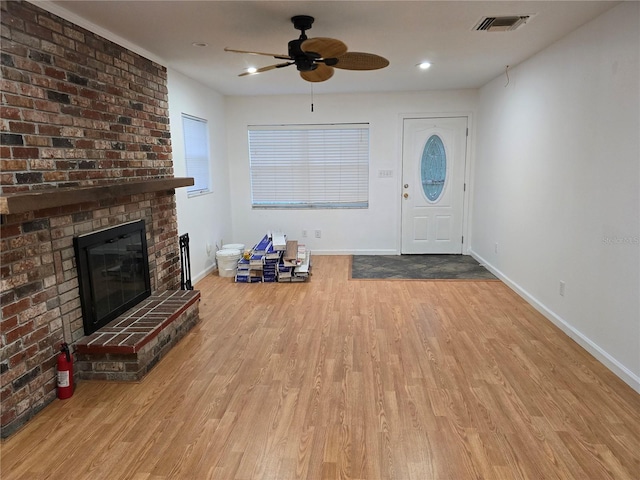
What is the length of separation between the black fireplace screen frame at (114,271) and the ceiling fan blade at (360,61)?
6.56ft

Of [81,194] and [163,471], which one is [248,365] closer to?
[163,471]

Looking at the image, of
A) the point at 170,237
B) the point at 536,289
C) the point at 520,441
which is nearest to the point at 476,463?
the point at 520,441

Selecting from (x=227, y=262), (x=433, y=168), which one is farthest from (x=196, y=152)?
(x=433, y=168)

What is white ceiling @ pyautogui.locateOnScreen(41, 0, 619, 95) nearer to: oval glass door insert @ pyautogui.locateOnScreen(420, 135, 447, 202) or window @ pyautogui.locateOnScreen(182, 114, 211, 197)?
window @ pyautogui.locateOnScreen(182, 114, 211, 197)

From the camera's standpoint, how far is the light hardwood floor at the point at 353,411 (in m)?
1.92

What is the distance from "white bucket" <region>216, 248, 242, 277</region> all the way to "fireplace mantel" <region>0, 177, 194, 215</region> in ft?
6.18

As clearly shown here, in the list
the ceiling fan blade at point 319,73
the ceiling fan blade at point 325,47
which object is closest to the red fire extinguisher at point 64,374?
the ceiling fan blade at point 325,47

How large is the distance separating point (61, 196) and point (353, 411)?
1998 millimetres

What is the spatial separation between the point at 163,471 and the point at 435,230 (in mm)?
5023

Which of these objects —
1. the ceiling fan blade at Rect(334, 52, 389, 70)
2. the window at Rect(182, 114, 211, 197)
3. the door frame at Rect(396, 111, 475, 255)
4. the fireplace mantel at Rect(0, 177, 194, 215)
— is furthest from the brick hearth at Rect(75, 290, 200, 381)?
the door frame at Rect(396, 111, 475, 255)

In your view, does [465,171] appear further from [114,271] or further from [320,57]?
[114,271]

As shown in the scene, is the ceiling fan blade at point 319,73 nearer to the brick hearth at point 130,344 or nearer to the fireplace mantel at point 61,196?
the fireplace mantel at point 61,196

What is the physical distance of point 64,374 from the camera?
245 cm

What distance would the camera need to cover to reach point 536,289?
3863mm
